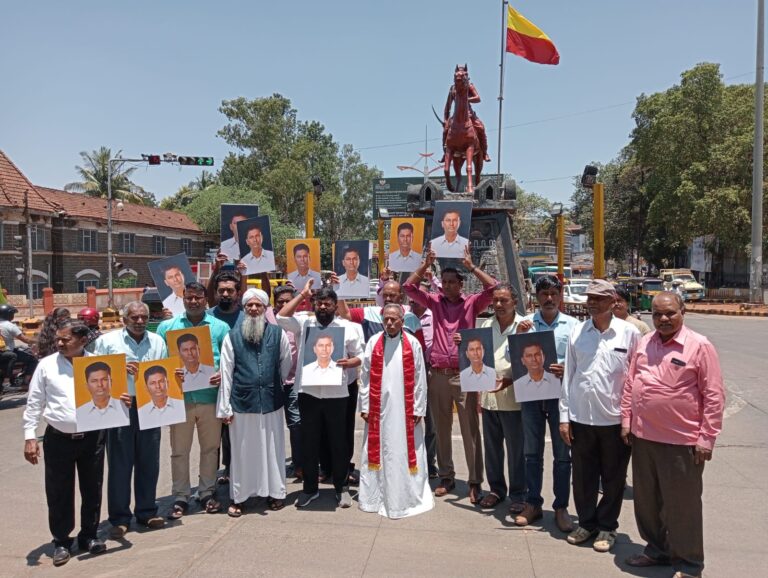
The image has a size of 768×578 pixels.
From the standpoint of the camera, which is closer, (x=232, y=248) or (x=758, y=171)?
(x=232, y=248)

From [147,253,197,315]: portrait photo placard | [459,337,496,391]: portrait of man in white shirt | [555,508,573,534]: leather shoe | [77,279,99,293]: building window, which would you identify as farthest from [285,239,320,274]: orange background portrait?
[77,279,99,293]: building window

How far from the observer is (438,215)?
228 inches

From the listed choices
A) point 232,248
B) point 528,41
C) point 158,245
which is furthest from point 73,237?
point 232,248

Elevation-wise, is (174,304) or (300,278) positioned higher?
(300,278)

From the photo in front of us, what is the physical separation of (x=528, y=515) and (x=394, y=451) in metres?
1.09

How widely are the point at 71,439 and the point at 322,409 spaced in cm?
185

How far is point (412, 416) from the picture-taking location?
481 cm

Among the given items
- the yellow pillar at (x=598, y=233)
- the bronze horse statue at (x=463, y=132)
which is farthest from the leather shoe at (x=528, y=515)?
the bronze horse statue at (x=463, y=132)

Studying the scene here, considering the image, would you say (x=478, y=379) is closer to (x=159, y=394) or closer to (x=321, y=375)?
(x=321, y=375)

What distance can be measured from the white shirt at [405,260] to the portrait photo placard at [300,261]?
714 mm

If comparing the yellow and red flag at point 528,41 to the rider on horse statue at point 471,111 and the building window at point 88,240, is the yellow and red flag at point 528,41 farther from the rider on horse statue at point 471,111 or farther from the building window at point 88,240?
the building window at point 88,240

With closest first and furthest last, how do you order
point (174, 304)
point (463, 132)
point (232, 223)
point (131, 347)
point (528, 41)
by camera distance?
1. point (131, 347)
2. point (174, 304)
3. point (232, 223)
4. point (463, 132)
5. point (528, 41)

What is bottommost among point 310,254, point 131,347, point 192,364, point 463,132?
point 192,364

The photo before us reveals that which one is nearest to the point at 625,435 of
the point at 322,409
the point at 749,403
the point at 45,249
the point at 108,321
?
the point at 322,409
